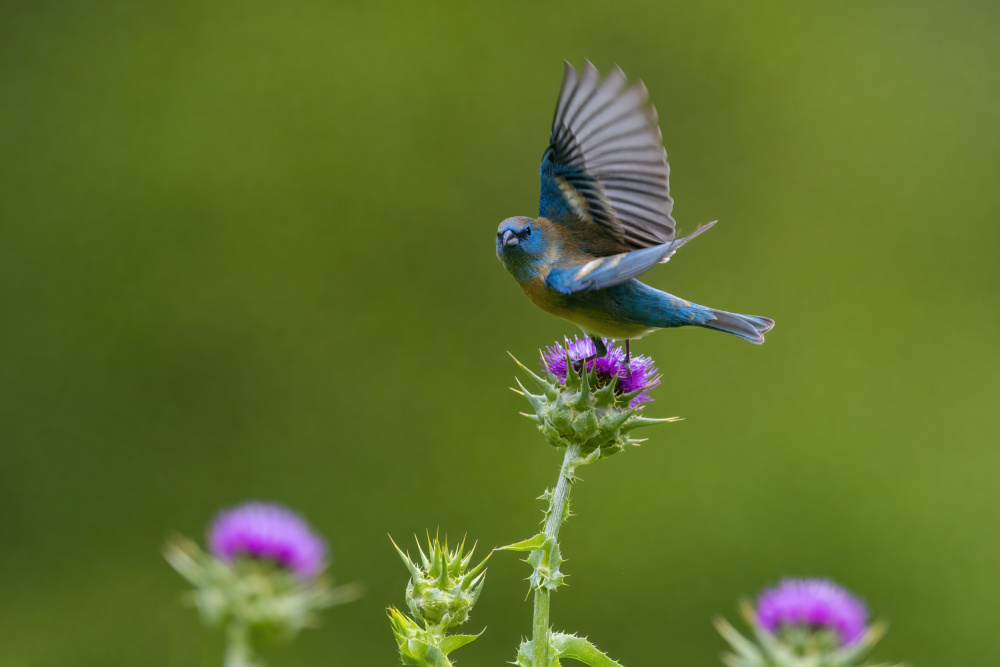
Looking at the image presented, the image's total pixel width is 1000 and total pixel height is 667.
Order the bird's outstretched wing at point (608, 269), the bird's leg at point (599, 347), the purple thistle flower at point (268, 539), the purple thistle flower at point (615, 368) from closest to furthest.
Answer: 1. the purple thistle flower at point (268, 539)
2. the bird's outstretched wing at point (608, 269)
3. the purple thistle flower at point (615, 368)
4. the bird's leg at point (599, 347)

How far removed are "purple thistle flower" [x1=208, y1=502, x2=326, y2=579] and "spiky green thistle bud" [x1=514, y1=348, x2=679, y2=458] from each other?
1238 mm

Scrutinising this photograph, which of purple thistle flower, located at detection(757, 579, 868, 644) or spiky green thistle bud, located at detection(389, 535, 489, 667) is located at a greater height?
spiky green thistle bud, located at detection(389, 535, 489, 667)

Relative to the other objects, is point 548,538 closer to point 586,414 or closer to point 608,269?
point 586,414

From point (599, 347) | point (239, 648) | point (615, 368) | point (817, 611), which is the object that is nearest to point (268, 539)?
point (239, 648)

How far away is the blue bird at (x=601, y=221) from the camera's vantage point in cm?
451

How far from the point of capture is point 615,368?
4.34 metres

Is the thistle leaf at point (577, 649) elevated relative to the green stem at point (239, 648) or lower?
elevated

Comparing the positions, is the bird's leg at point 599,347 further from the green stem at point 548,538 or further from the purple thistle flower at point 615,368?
the green stem at point 548,538

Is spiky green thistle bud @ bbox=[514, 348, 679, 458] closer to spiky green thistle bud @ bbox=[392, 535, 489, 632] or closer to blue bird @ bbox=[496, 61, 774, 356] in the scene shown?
blue bird @ bbox=[496, 61, 774, 356]

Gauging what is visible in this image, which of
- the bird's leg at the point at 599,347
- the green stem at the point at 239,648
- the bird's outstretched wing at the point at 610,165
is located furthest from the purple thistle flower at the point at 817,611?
the bird's outstretched wing at the point at 610,165

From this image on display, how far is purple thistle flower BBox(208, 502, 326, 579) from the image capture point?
281 centimetres

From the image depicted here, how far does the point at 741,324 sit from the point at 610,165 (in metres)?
0.84

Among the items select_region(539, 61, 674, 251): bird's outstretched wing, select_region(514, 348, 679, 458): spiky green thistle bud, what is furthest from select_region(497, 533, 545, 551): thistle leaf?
select_region(539, 61, 674, 251): bird's outstretched wing

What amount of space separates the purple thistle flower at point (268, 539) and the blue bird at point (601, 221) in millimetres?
1844
